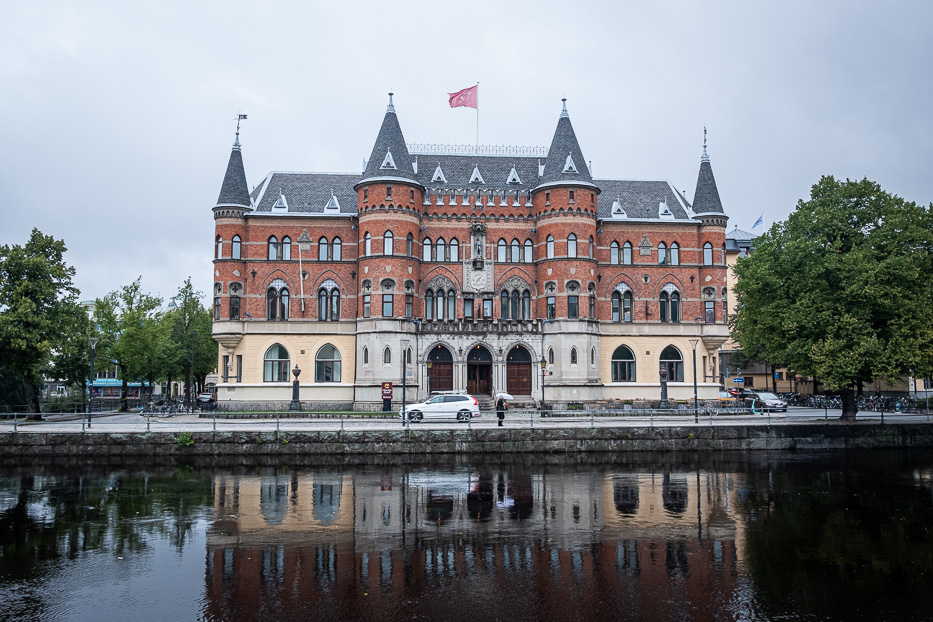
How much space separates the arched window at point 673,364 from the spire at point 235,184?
112 ft

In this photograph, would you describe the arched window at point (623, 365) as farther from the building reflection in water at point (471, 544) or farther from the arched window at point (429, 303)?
the building reflection in water at point (471, 544)

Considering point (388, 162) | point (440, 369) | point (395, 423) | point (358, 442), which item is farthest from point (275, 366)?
point (358, 442)

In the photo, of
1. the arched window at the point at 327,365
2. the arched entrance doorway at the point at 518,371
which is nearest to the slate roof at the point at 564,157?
the arched entrance doorway at the point at 518,371

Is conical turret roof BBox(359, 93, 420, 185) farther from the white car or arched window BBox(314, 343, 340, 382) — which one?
the white car

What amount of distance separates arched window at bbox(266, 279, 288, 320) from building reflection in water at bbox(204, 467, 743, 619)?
27.7 meters

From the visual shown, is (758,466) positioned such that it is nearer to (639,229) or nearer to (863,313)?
(863,313)

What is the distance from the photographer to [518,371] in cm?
4941

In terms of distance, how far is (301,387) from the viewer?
49250 mm

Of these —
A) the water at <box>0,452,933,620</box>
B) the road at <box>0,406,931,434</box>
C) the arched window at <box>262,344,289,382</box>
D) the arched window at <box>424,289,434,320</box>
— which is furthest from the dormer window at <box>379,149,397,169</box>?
the water at <box>0,452,933,620</box>

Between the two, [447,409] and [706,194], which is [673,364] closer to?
[706,194]

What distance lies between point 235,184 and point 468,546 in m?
42.7

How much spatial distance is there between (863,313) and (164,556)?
33792 mm

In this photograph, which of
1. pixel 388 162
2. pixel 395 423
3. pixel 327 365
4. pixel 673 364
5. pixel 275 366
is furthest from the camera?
pixel 673 364

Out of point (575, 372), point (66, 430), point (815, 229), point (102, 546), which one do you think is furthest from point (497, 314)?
point (102, 546)
